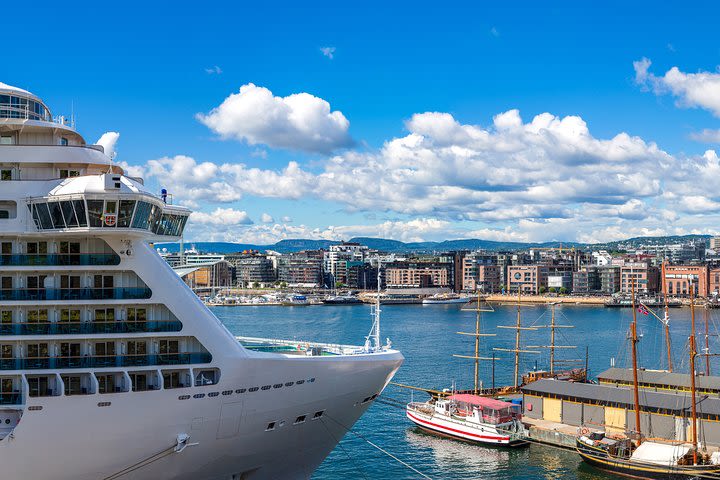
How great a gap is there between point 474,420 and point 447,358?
22.7 m

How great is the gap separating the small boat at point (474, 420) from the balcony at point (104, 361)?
18.1 meters

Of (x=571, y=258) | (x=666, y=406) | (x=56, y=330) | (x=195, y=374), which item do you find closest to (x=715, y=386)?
(x=666, y=406)

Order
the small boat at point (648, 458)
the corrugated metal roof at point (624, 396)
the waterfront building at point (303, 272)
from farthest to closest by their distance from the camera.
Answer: the waterfront building at point (303, 272) → the corrugated metal roof at point (624, 396) → the small boat at point (648, 458)

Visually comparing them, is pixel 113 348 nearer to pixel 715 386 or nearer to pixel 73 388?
pixel 73 388

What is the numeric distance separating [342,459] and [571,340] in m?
46.9

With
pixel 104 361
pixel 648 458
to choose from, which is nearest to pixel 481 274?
pixel 648 458

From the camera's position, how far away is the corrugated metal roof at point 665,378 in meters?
32.8

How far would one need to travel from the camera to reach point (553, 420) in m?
32.1

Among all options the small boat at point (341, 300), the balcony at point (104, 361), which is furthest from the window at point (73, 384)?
the small boat at point (341, 300)

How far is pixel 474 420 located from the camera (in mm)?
31328

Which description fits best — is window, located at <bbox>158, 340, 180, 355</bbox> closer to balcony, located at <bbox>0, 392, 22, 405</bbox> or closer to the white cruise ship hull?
the white cruise ship hull

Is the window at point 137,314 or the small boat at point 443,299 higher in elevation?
the window at point 137,314

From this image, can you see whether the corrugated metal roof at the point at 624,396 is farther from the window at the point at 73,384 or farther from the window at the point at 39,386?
the window at the point at 39,386

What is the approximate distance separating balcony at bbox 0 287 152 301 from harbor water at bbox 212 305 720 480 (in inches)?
475
